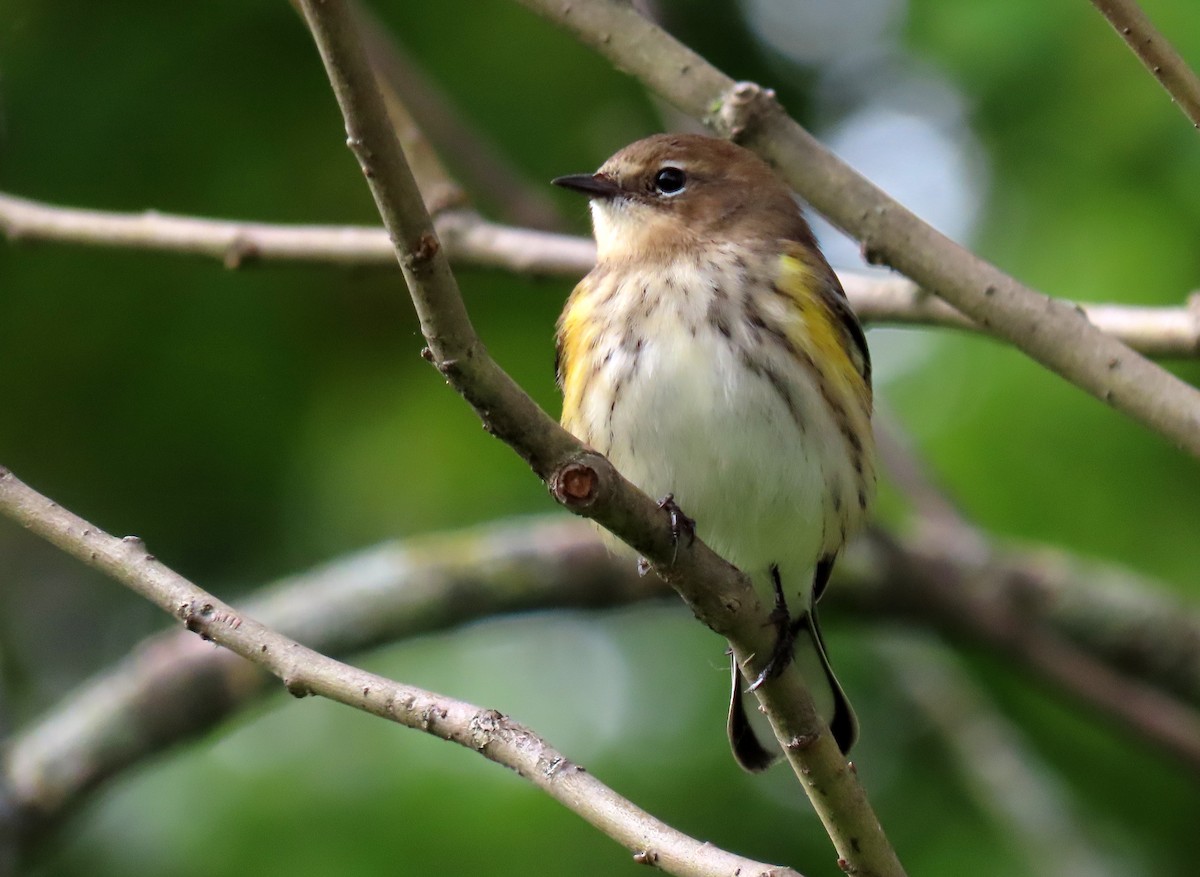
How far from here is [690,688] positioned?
6.31m

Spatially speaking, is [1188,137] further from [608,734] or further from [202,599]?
[202,599]

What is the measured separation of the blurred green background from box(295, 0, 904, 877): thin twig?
2.80 metres

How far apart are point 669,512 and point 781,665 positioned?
0.40m

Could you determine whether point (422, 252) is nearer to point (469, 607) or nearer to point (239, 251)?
point (239, 251)

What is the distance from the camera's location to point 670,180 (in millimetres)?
4812

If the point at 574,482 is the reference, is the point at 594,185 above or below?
above

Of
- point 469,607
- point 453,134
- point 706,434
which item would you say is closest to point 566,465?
point 706,434

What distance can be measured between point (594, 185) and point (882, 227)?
1.89 metres

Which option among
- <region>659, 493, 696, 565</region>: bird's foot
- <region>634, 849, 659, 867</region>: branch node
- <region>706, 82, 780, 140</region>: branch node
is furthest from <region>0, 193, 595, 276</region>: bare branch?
<region>634, 849, 659, 867</region>: branch node

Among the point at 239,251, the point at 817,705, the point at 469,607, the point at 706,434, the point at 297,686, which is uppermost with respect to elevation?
the point at 469,607

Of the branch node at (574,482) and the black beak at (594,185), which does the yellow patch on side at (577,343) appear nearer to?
the black beak at (594,185)

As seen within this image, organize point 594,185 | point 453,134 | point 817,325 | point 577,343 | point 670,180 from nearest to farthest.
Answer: point 817,325, point 577,343, point 594,185, point 670,180, point 453,134

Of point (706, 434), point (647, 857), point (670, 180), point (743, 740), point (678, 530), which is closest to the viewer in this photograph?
point (647, 857)

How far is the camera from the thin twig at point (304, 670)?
8.10ft
